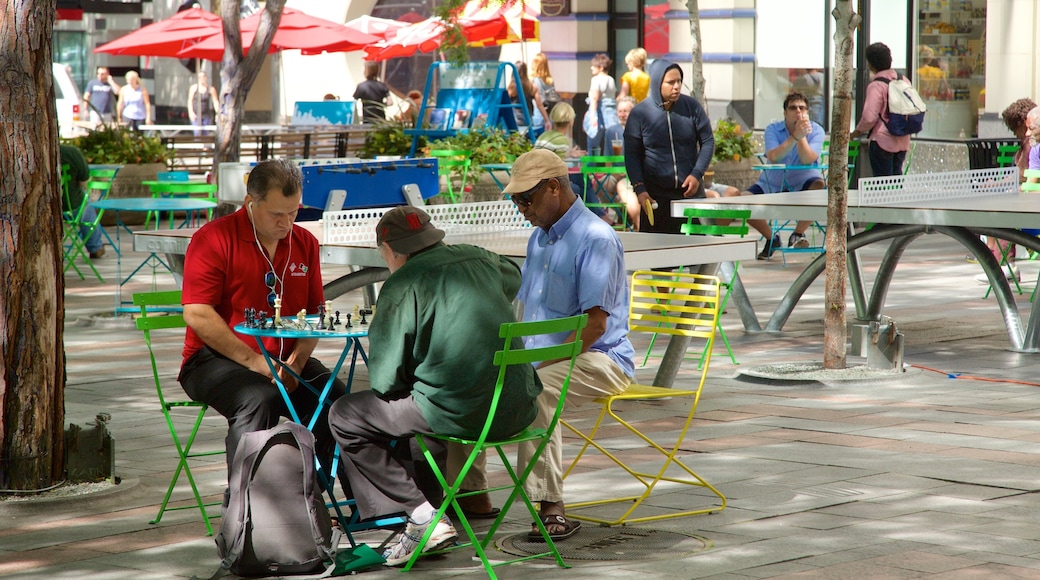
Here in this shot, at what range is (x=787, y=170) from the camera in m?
15.9

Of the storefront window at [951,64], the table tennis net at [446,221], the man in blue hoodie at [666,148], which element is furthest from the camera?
the storefront window at [951,64]

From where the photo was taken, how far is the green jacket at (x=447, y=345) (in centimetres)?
529

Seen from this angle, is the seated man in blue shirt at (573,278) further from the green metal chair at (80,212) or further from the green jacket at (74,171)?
the green jacket at (74,171)

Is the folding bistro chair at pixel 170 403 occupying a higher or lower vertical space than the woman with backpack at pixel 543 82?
lower

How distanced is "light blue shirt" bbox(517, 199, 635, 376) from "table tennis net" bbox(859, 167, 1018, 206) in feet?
15.6

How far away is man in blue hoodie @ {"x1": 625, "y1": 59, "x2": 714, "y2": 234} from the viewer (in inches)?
469

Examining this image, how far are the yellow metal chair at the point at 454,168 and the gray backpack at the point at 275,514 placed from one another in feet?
36.0

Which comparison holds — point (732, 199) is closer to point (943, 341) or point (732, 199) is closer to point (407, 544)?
point (943, 341)

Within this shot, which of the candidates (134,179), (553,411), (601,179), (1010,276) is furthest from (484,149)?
(553,411)

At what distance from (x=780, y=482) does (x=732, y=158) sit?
12640 millimetres

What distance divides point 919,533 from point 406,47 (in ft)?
74.6

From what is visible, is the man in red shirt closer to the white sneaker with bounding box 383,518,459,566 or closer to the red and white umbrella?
the white sneaker with bounding box 383,518,459,566

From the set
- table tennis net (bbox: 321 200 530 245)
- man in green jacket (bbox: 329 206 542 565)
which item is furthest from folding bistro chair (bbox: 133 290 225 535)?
table tennis net (bbox: 321 200 530 245)

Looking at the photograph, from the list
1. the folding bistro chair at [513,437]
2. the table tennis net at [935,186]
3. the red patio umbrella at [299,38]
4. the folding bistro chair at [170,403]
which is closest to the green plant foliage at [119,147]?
the red patio umbrella at [299,38]
